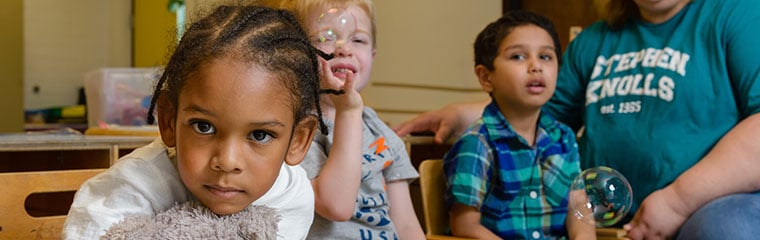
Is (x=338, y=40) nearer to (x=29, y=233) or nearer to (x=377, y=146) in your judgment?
(x=377, y=146)

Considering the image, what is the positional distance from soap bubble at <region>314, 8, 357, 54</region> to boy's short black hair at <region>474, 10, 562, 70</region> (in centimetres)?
69

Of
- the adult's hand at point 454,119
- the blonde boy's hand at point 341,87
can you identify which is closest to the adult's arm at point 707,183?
the adult's hand at point 454,119

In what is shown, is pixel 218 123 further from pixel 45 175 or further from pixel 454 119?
pixel 454 119

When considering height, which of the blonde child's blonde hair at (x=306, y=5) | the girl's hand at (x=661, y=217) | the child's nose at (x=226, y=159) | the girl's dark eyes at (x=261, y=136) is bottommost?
the girl's hand at (x=661, y=217)

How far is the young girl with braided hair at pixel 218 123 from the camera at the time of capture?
1160mm

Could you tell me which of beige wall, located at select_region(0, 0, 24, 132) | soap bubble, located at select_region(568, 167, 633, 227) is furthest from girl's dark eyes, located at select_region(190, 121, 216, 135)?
beige wall, located at select_region(0, 0, 24, 132)

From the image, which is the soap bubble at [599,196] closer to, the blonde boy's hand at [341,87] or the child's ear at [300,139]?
the blonde boy's hand at [341,87]

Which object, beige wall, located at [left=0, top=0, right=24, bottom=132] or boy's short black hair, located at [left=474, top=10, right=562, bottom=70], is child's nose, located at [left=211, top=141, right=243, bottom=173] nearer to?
boy's short black hair, located at [left=474, top=10, right=562, bottom=70]

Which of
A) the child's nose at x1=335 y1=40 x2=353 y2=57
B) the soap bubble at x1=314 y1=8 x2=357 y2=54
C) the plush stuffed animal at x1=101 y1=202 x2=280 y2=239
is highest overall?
the soap bubble at x1=314 y1=8 x2=357 y2=54

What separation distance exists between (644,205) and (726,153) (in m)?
0.23

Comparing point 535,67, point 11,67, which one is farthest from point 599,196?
point 11,67

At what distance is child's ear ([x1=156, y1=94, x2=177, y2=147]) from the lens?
1.24m

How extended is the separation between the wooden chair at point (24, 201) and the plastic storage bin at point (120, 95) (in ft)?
6.56

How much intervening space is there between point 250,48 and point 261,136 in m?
0.12
